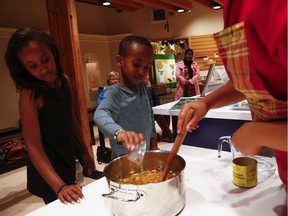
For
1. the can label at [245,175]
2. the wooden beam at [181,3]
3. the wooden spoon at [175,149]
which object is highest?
the wooden beam at [181,3]

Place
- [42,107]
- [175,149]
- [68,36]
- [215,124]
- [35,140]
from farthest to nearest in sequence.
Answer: [68,36] < [215,124] < [42,107] < [35,140] < [175,149]

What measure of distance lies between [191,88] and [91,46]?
3362mm

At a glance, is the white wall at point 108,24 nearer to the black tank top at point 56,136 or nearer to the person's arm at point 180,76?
the person's arm at point 180,76

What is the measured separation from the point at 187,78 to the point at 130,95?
337cm

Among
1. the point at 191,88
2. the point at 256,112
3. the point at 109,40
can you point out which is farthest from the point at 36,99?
the point at 109,40

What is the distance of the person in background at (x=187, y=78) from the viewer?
4.56m

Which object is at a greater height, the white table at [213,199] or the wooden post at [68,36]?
the wooden post at [68,36]

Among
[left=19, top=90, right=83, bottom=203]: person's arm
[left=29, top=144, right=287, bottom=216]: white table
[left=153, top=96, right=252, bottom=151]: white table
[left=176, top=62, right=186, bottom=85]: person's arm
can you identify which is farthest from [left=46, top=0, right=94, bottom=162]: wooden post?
[left=29, top=144, right=287, bottom=216]: white table

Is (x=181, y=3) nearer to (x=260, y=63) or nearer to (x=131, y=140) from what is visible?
(x=131, y=140)

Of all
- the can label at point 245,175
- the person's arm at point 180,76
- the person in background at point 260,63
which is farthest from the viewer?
the person's arm at point 180,76

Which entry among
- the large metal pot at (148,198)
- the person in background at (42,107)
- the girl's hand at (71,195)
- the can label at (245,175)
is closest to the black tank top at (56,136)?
the person in background at (42,107)

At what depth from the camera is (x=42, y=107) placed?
122cm

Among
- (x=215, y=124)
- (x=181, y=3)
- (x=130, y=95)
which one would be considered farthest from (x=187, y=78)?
(x=130, y=95)

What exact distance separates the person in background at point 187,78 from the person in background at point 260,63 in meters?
3.95
